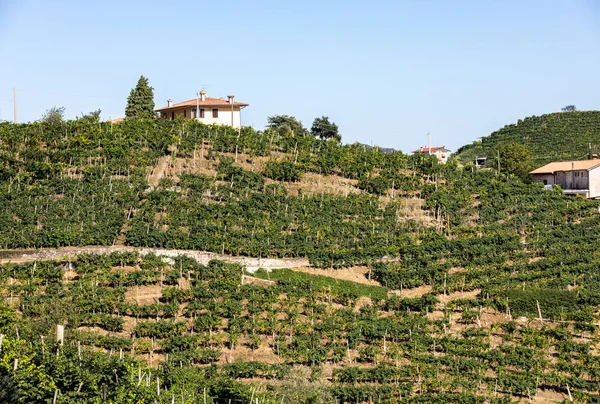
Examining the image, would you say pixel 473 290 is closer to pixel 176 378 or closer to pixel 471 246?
pixel 471 246

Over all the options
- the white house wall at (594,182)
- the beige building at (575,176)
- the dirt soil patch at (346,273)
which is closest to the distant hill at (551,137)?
the beige building at (575,176)

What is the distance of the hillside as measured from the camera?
24094 mm

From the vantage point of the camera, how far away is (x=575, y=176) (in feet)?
161

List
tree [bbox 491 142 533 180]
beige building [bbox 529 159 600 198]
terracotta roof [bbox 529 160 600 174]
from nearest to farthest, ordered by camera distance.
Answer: beige building [bbox 529 159 600 198] → terracotta roof [bbox 529 160 600 174] → tree [bbox 491 142 533 180]

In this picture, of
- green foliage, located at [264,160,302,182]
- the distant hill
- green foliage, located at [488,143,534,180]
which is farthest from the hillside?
the distant hill

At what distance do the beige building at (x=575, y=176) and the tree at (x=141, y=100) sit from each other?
81.3 feet

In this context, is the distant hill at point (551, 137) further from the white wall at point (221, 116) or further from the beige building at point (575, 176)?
the white wall at point (221, 116)

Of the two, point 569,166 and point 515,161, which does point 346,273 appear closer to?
point 569,166

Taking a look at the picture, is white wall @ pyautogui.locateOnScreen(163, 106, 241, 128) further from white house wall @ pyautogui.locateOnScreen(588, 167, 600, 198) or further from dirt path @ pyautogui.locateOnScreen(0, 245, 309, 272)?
white house wall @ pyautogui.locateOnScreen(588, 167, 600, 198)

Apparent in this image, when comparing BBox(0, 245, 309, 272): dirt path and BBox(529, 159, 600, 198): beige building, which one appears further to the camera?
BBox(529, 159, 600, 198): beige building

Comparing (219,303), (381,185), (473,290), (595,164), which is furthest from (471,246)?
(595,164)

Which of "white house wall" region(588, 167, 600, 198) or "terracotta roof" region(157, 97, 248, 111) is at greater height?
"terracotta roof" region(157, 97, 248, 111)

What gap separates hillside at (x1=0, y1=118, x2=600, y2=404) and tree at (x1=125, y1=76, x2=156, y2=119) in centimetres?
799

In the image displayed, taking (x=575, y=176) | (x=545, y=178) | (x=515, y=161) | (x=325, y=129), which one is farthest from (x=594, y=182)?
(x=325, y=129)
